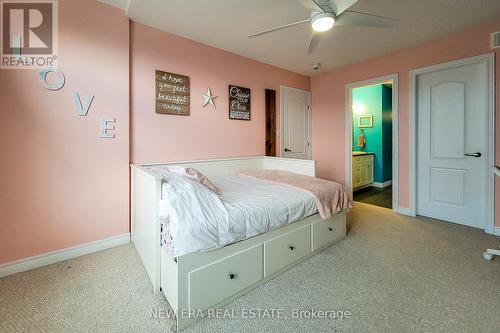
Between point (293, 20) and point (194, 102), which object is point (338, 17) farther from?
point (194, 102)

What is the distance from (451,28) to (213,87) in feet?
9.74

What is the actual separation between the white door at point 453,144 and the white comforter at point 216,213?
227 cm

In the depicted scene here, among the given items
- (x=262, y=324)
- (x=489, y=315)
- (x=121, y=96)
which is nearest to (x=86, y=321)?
(x=262, y=324)

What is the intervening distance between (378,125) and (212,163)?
4.04 metres

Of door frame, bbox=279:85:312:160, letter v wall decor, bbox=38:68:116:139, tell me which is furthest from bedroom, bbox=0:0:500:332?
door frame, bbox=279:85:312:160

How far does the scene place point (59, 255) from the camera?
6.84 ft

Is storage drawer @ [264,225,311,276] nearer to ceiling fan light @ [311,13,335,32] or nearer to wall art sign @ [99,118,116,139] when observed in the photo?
ceiling fan light @ [311,13,335,32]

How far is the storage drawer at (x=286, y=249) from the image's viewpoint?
1.79m

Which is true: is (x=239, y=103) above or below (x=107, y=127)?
above

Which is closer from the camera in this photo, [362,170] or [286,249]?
[286,249]

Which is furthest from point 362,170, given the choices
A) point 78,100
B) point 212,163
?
point 78,100

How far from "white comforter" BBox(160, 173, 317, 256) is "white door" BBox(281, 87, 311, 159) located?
7.17 ft

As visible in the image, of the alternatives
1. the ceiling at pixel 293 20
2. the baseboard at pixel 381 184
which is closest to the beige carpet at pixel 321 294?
the ceiling at pixel 293 20

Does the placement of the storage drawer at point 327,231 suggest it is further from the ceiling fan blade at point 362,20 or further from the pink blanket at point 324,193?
the ceiling fan blade at point 362,20
